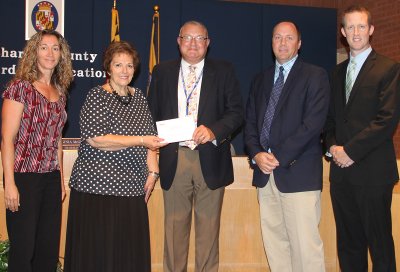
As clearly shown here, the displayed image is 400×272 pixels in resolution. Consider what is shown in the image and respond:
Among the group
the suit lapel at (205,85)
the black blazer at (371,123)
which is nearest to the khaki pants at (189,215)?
the suit lapel at (205,85)

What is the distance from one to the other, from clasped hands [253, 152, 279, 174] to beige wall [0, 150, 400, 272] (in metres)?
0.72

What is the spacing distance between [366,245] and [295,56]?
142cm

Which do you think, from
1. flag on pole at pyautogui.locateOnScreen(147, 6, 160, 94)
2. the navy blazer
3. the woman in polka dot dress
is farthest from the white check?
flag on pole at pyautogui.locateOnScreen(147, 6, 160, 94)

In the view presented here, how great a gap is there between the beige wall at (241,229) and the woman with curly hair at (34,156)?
1.12m

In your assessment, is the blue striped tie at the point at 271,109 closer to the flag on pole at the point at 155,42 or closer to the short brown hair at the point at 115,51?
the short brown hair at the point at 115,51

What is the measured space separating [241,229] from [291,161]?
110 cm

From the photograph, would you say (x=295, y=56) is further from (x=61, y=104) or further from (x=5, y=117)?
(x=5, y=117)

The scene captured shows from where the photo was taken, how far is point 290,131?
128 inches

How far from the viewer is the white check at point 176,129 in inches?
119

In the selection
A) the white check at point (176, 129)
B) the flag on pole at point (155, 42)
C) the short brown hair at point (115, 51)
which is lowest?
the white check at point (176, 129)

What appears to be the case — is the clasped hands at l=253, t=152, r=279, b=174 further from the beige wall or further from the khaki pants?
the beige wall

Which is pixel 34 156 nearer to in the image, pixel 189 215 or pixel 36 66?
pixel 36 66

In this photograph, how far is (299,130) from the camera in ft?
10.5

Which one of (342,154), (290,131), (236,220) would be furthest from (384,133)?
(236,220)
